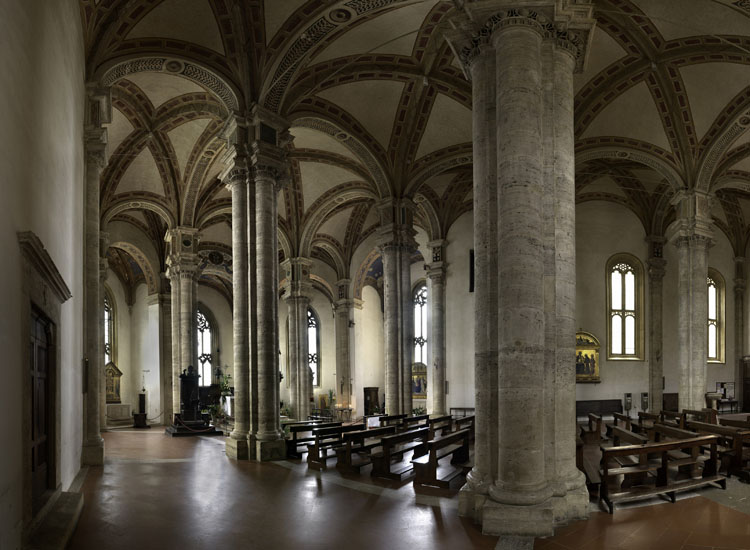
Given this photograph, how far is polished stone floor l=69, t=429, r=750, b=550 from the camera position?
7.33 metres

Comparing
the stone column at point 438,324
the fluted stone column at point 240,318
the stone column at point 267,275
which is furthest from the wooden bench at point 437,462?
the stone column at point 438,324

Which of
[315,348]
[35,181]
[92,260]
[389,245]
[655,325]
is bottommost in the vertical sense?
[315,348]

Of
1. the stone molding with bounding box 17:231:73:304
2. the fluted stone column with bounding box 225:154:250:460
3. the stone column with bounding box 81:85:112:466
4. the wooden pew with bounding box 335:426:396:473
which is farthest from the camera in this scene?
the fluted stone column with bounding box 225:154:250:460

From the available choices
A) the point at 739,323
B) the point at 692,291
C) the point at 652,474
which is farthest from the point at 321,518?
the point at 739,323

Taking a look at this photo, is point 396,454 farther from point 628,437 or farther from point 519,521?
point 519,521

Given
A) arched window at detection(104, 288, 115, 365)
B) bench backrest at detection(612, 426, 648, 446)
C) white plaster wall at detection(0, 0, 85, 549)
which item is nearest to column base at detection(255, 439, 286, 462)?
white plaster wall at detection(0, 0, 85, 549)

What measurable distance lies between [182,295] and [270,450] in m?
11.5

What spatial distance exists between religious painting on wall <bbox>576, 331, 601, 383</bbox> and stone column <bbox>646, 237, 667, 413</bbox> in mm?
2099

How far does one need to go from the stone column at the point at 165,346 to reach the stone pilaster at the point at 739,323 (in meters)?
25.5

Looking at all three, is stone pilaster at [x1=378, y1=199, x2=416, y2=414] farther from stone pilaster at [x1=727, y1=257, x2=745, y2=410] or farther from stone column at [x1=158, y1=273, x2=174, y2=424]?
stone pilaster at [x1=727, y1=257, x2=745, y2=410]

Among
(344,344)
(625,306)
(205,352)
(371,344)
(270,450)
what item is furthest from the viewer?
(205,352)

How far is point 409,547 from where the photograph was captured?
281 inches

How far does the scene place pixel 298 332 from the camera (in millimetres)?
27812

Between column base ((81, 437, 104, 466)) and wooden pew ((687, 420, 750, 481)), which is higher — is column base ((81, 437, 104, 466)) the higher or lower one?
the lower one
